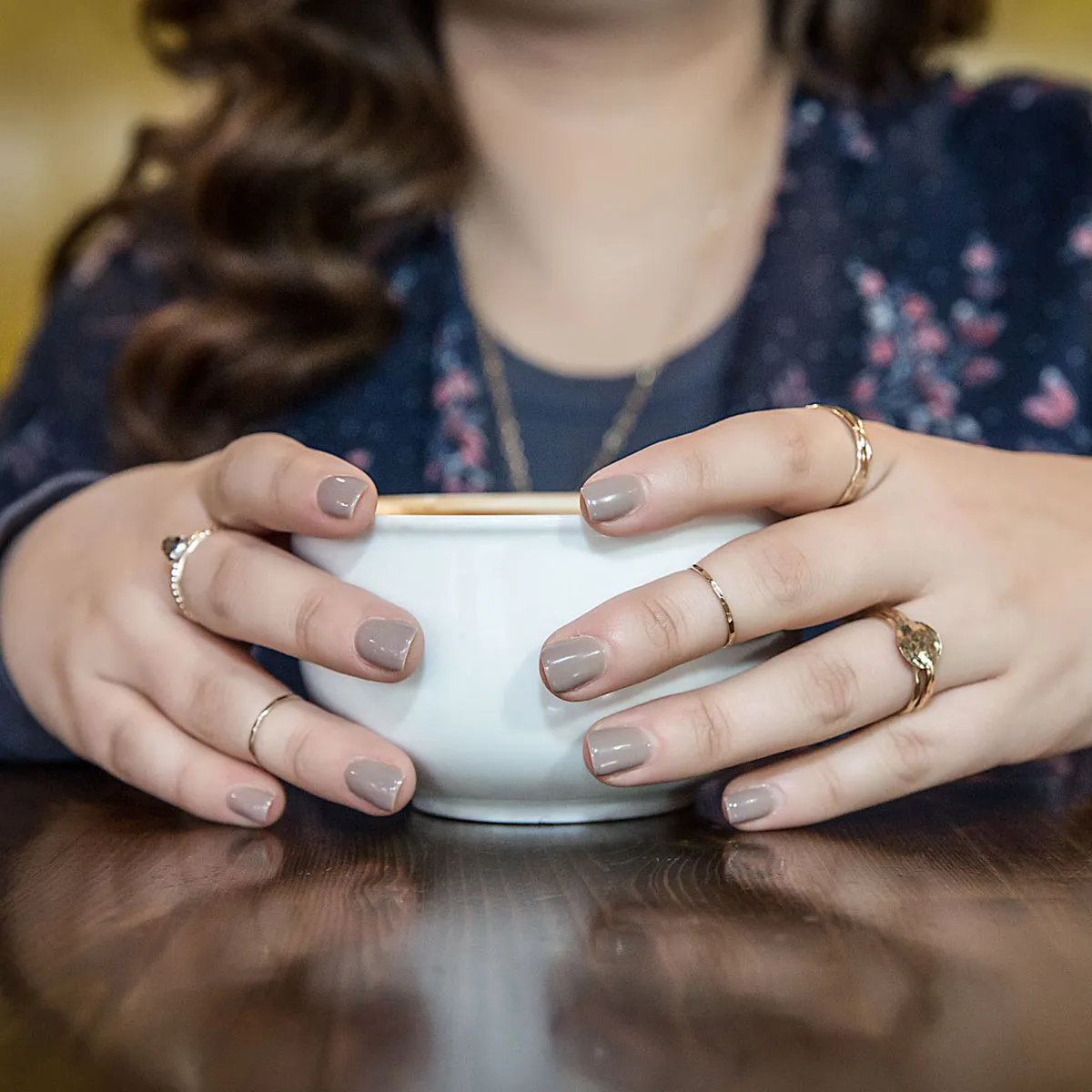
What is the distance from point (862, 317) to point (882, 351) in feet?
0.12

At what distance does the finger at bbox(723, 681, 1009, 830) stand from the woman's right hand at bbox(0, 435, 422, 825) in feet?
0.48

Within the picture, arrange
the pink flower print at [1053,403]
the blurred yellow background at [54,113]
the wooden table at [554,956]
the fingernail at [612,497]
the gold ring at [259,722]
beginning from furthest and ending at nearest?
the blurred yellow background at [54,113], the pink flower print at [1053,403], the gold ring at [259,722], the fingernail at [612,497], the wooden table at [554,956]

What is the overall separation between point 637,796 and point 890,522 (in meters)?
0.16

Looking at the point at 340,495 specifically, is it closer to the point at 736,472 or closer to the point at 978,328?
the point at 736,472

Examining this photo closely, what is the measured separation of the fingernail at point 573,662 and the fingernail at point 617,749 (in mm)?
27

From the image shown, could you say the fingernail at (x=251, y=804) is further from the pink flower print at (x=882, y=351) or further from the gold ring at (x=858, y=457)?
the pink flower print at (x=882, y=351)

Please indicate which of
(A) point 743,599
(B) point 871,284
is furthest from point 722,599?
(B) point 871,284

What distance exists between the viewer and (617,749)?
0.45 m

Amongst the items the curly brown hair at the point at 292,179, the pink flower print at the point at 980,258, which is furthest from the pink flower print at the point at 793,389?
the curly brown hair at the point at 292,179

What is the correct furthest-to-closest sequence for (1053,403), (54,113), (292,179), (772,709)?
(54,113)
(292,179)
(1053,403)
(772,709)

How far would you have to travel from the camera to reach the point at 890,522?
1.60 feet

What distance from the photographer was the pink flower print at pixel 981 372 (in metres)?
1.02

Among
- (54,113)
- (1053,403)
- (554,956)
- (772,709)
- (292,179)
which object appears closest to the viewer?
(554,956)

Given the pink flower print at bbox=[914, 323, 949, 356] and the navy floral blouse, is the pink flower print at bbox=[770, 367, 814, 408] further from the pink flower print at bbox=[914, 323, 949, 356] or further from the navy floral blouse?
the pink flower print at bbox=[914, 323, 949, 356]
